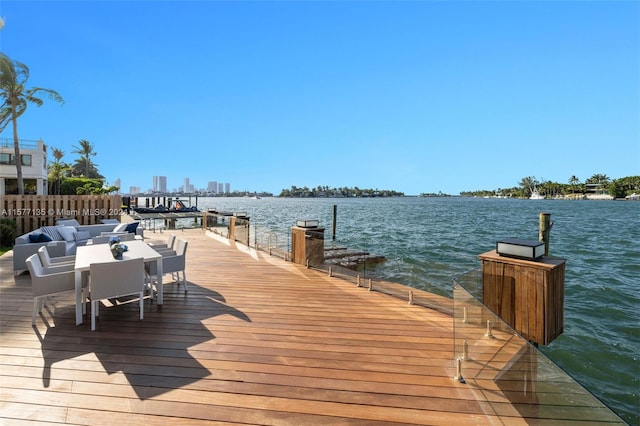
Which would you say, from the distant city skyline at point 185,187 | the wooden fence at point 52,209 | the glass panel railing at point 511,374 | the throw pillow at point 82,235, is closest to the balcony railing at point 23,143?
the wooden fence at point 52,209

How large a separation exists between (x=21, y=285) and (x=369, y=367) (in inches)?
231

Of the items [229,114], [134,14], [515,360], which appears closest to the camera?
[515,360]

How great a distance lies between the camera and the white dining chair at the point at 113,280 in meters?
3.21

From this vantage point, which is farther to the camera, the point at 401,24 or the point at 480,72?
the point at 480,72

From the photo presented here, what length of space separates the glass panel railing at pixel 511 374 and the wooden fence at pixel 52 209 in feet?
42.6

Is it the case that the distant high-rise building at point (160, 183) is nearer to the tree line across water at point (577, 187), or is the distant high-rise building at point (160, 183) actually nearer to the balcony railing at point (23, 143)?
the balcony railing at point (23, 143)

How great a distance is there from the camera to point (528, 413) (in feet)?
6.02

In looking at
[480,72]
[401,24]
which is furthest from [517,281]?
[480,72]

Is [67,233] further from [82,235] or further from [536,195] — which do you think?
[536,195]

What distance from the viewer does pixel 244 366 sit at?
253cm

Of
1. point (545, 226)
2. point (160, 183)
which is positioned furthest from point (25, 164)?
point (160, 183)

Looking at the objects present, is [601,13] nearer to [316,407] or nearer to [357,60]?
[357,60]

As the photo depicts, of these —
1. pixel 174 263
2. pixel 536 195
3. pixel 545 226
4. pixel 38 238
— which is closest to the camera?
pixel 174 263

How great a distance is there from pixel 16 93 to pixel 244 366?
23554 millimetres
